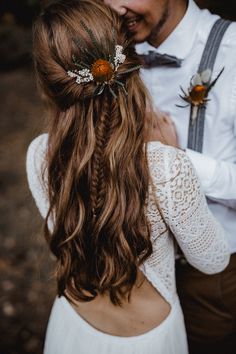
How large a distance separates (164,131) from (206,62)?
1.21 feet

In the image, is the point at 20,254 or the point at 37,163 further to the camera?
the point at 20,254

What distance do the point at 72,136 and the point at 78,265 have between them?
0.50 metres

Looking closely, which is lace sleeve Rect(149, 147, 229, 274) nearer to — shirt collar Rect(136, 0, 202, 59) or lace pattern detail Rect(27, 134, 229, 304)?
lace pattern detail Rect(27, 134, 229, 304)

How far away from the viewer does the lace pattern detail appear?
1461mm

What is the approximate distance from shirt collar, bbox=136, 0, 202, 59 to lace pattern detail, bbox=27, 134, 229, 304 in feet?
2.35

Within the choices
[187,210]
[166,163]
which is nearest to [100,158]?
[166,163]

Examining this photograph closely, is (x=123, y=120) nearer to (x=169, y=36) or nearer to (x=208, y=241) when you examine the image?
(x=208, y=241)

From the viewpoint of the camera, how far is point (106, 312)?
178 centimetres

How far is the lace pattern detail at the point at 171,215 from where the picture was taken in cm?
146

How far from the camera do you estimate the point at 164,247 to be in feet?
5.50

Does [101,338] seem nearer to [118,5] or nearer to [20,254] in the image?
[118,5]

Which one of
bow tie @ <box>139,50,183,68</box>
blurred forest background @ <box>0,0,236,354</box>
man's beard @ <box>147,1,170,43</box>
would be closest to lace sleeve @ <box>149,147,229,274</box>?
blurred forest background @ <box>0,0,236,354</box>

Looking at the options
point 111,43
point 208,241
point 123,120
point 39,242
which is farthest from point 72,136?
point 39,242

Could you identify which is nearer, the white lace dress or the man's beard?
the white lace dress
